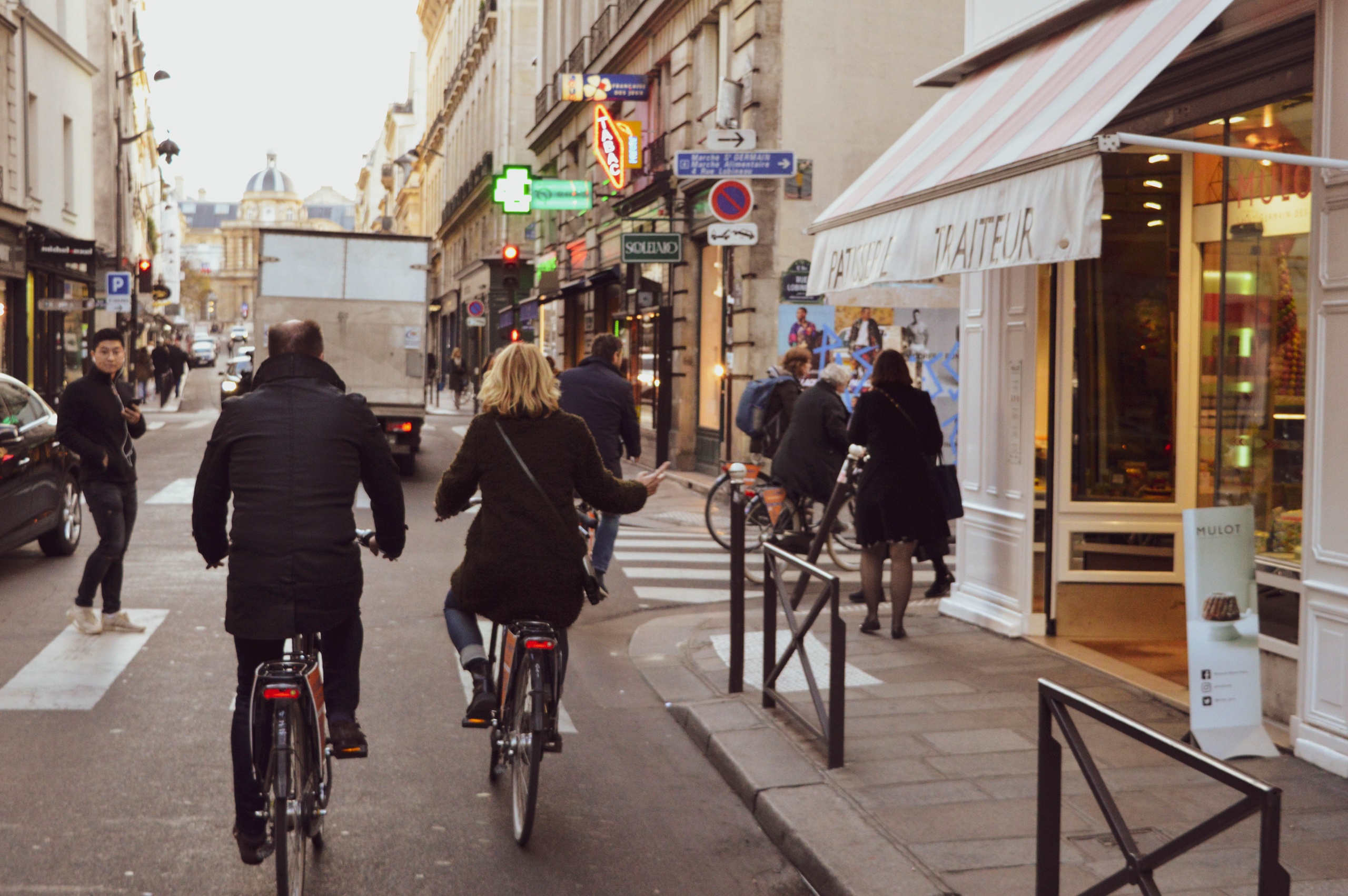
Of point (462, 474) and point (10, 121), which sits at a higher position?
point (10, 121)

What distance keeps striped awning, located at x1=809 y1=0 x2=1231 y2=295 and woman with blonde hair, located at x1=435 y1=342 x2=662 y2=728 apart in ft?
7.68

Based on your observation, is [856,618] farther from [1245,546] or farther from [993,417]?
[1245,546]

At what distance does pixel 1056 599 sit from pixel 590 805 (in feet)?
13.3

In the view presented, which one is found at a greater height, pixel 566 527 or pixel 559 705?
pixel 566 527

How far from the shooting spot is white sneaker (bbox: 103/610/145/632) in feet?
27.9

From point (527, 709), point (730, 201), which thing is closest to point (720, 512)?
point (730, 201)

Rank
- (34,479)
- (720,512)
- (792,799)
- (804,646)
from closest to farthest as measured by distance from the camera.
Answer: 1. (792,799)
2. (804,646)
3. (34,479)
4. (720,512)

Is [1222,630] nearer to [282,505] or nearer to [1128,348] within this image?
[1128,348]

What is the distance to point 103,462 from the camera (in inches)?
316

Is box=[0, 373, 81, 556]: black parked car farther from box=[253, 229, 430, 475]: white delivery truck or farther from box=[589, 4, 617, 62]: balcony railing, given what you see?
box=[589, 4, 617, 62]: balcony railing

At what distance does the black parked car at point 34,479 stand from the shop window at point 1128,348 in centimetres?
689

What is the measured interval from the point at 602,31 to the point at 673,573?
61.4 feet

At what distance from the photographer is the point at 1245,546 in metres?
5.75

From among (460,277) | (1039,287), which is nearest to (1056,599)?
(1039,287)
